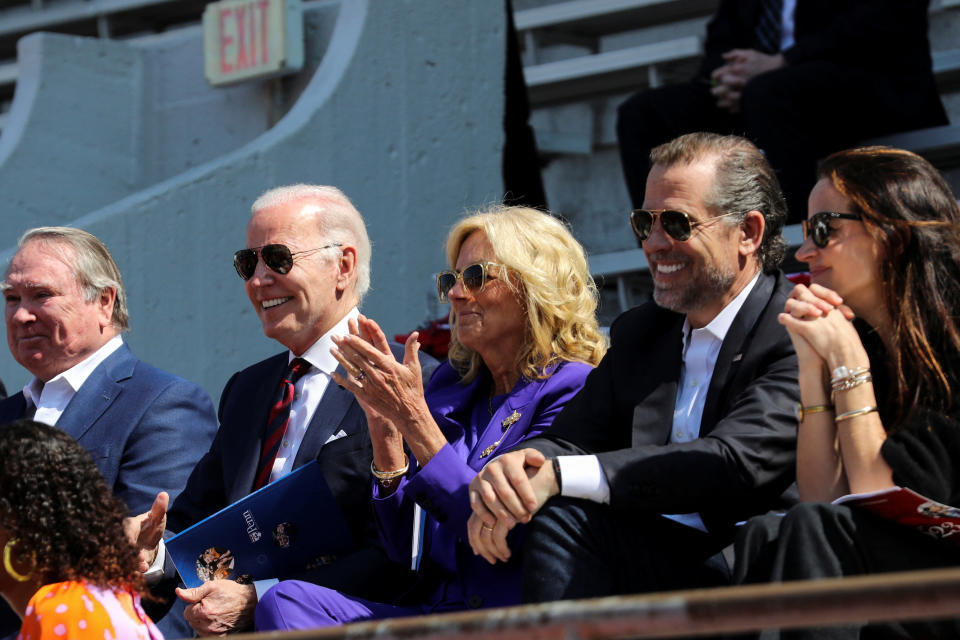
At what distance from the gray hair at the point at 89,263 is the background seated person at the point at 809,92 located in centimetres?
227

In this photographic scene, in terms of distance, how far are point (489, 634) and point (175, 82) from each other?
6.39 meters

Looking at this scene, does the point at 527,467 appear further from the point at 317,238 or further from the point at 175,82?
the point at 175,82

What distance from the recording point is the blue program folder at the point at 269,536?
3.21 meters

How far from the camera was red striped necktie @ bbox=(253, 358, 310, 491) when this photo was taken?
12.0 ft

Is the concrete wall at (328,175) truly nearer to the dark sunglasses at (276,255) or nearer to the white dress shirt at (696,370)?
the dark sunglasses at (276,255)

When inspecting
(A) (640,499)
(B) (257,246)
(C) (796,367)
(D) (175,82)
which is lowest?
(A) (640,499)

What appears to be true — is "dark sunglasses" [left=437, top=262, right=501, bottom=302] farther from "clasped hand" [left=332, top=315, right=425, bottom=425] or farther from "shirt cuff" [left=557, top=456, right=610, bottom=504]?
"shirt cuff" [left=557, top=456, right=610, bottom=504]

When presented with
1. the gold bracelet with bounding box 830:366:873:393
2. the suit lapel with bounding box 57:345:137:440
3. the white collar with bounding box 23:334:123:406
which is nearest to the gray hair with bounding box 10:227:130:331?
the white collar with bounding box 23:334:123:406

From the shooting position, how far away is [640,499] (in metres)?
2.70

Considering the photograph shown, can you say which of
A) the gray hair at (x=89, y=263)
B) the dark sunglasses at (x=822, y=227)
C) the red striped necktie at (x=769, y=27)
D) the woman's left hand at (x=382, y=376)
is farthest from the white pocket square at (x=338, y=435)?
the red striped necktie at (x=769, y=27)

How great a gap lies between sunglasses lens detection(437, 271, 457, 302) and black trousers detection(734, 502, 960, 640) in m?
1.37

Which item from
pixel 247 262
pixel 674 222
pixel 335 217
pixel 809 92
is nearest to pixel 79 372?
pixel 247 262

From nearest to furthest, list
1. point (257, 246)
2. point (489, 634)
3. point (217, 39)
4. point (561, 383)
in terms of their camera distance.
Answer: point (489, 634), point (561, 383), point (257, 246), point (217, 39)

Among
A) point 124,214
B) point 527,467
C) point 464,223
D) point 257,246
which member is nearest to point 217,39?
point 124,214
